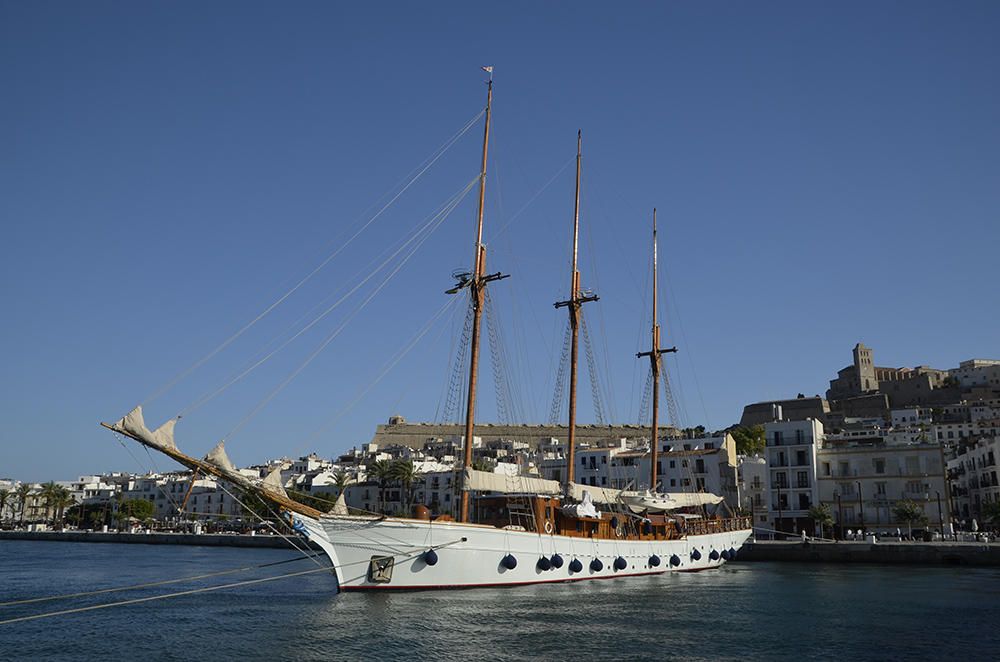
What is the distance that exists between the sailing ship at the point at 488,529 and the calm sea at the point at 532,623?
3.73 ft

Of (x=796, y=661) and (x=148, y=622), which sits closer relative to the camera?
(x=796, y=661)

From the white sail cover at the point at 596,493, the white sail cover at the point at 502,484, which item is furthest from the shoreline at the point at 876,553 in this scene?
the white sail cover at the point at 596,493

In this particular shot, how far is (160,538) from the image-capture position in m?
107

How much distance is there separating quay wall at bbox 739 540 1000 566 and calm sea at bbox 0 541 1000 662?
1473 cm

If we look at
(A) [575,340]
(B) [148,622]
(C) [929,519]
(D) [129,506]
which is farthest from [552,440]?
(B) [148,622]

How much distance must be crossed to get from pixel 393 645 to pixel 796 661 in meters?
12.2

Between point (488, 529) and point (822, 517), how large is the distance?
4796cm

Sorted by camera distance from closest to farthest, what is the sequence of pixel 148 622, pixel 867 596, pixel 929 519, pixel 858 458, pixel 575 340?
pixel 148 622 < pixel 867 596 < pixel 575 340 < pixel 929 519 < pixel 858 458

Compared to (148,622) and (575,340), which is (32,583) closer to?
(148,622)

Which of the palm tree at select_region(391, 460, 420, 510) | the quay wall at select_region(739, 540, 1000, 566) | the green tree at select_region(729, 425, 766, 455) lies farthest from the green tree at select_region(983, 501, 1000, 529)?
the palm tree at select_region(391, 460, 420, 510)

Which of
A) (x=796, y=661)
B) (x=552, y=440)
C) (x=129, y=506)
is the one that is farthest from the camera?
(x=552, y=440)

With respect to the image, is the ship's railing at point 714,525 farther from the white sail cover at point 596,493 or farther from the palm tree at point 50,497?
the palm tree at point 50,497

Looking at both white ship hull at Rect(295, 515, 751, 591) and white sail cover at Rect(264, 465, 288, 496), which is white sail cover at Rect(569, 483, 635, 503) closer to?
white ship hull at Rect(295, 515, 751, 591)

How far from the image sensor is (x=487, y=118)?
154 feet
